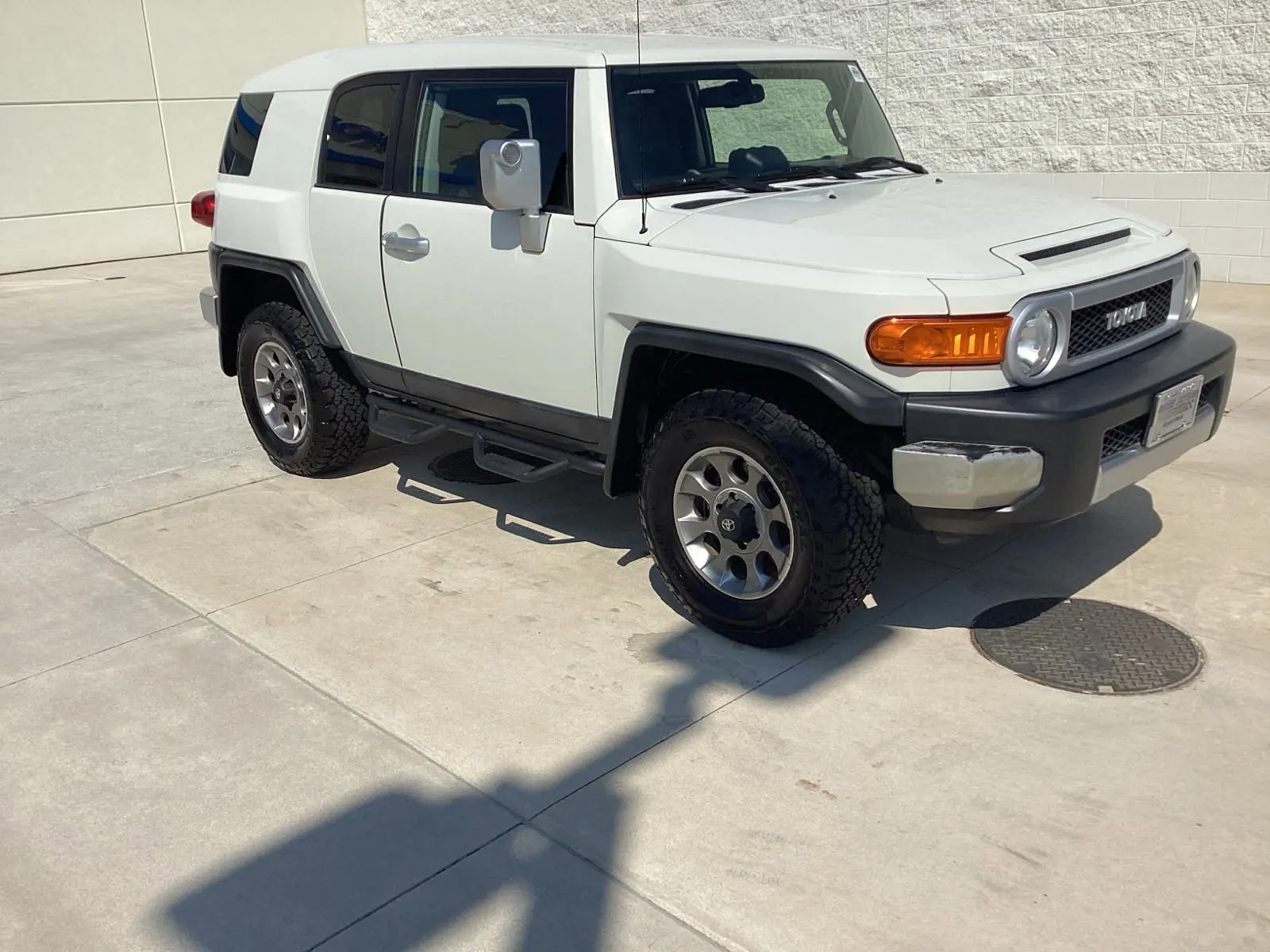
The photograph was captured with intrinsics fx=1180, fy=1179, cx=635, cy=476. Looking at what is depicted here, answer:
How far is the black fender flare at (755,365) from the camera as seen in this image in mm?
3477

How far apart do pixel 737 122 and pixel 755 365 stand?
128cm

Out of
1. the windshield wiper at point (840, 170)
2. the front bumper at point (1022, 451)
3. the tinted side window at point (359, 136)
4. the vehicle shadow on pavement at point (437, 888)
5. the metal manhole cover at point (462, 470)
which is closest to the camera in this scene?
the vehicle shadow on pavement at point (437, 888)

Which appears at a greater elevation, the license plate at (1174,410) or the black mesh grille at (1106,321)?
the black mesh grille at (1106,321)

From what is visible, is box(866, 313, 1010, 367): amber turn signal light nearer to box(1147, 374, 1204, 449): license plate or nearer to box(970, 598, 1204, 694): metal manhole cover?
box(1147, 374, 1204, 449): license plate

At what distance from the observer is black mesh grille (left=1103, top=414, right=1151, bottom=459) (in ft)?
12.1

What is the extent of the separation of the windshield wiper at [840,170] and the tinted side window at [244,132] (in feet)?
8.72

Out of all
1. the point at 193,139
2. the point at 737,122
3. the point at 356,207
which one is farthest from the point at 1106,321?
the point at 193,139

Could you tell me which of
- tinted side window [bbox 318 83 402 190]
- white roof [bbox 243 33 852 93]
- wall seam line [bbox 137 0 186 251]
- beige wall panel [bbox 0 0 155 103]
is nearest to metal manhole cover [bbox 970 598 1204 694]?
white roof [bbox 243 33 852 93]

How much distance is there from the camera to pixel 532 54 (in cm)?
446

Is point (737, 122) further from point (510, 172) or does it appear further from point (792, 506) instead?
point (792, 506)

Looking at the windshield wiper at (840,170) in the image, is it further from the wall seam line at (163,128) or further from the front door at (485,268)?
the wall seam line at (163,128)

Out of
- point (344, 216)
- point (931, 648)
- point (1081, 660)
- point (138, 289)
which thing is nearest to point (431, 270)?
point (344, 216)

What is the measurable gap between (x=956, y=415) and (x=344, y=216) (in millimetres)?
2990

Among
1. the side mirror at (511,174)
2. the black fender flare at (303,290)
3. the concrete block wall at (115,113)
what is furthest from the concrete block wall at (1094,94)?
the concrete block wall at (115,113)
